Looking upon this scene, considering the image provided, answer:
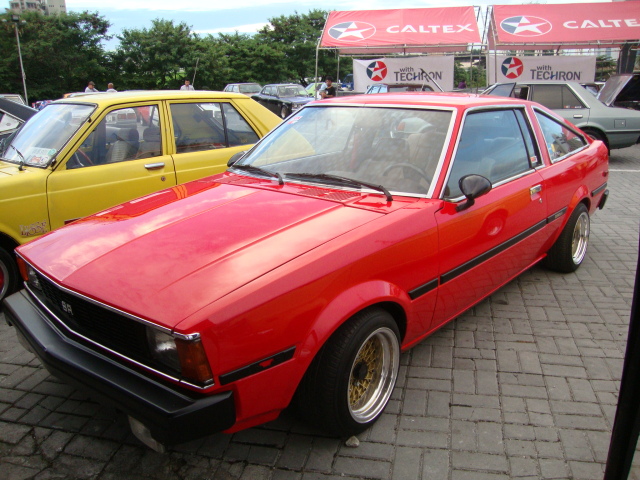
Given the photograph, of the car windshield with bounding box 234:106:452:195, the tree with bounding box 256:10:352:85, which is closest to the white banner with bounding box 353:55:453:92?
the car windshield with bounding box 234:106:452:195

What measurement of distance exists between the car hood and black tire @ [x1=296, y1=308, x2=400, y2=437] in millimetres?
452

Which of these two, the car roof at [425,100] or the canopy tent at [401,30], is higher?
the canopy tent at [401,30]

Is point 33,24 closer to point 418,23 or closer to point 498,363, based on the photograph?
point 418,23

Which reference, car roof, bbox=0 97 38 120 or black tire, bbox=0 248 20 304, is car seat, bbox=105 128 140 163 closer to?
black tire, bbox=0 248 20 304

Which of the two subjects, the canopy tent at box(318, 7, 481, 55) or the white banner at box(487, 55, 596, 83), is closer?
the white banner at box(487, 55, 596, 83)

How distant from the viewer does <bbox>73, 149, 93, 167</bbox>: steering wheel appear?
14.4 feet

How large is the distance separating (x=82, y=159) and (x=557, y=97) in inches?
359

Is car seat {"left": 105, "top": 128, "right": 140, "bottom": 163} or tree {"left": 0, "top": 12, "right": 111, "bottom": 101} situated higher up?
tree {"left": 0, "top": 12, "right": 111, "bottom": 101}

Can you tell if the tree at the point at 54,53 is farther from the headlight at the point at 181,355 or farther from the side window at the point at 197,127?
the headlight at the point at 181,355

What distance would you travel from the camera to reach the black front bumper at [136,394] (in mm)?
1954

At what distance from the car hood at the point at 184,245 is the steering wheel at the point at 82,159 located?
5.03ft

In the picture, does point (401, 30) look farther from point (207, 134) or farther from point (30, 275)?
point (30, 275)

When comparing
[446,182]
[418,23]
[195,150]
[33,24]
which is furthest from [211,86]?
[446,182]

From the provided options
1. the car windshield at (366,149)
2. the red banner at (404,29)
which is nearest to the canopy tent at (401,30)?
the red banner at (404,29)
